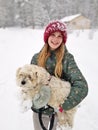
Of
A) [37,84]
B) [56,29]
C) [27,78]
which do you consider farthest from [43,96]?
[56,29]

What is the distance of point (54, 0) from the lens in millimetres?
52594

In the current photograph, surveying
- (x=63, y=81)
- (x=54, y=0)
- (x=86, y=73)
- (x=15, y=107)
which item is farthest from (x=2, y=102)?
(x=54, y=0)

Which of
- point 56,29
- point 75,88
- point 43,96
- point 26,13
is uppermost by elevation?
point 56,29

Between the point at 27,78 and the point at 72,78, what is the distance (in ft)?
1.58

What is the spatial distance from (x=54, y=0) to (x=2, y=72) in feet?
145

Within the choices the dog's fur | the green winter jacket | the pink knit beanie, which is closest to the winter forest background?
the pink knit beanie

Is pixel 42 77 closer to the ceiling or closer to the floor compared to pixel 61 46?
closer to the floor

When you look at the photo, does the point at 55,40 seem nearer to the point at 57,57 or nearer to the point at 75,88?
the point at 57,57

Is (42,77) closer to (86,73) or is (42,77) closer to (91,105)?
(91,105)

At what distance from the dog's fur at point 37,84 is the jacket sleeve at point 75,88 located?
0.43ft

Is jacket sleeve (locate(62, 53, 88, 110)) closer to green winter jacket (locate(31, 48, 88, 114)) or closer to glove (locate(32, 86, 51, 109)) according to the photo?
green winter jacket (locate(31, 48, 88, 114))

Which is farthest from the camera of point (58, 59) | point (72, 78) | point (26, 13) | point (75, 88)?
point (26, 13)

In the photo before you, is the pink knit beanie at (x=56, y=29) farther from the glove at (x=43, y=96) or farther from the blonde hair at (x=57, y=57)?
the glove at (x=43, y=96)

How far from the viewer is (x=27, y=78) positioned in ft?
9.05
